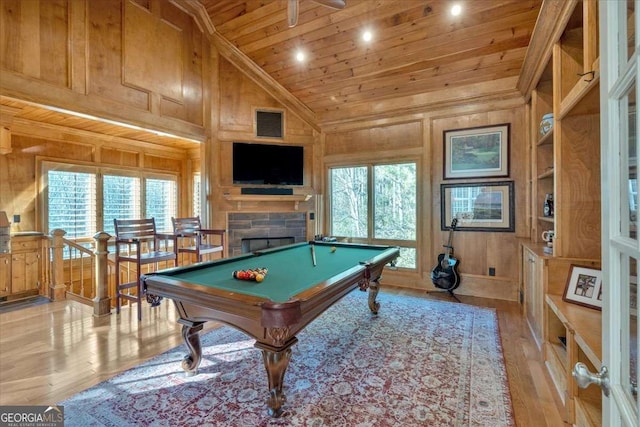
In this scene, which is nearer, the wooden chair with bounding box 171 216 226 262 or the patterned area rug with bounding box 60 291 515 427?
the patterned area rug with bounding box 60 291 515 427

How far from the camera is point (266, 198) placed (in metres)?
5.18

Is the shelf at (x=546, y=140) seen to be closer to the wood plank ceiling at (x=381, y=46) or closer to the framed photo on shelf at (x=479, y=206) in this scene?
the framed photo on shelf at (x=479, y=206)

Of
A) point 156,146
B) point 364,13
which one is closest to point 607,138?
point 364,13

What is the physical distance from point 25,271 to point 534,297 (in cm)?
676

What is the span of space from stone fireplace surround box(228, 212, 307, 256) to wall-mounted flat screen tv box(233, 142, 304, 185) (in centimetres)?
60

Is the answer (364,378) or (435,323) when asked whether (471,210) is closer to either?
(435,323)

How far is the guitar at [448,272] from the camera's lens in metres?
4.30

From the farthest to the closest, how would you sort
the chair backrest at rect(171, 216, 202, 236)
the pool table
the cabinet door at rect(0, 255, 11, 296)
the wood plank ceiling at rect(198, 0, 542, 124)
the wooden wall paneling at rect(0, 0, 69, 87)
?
1. the chair backrest at rect(171, 216, 202, 236)
2. the cabinet door at rect(0, 255, 11, 296)
3. the wood plank ceiling at rect(198, 0, 542, 124)
4. the wooden wall paneling at rect(0, 0, 69, 87)
5. the pool table

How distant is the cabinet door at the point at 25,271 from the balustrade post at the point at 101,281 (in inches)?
80.4

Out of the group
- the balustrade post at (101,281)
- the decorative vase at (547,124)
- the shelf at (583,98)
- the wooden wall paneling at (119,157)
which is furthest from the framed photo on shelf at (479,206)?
the wooden wall paneling at (119,157)

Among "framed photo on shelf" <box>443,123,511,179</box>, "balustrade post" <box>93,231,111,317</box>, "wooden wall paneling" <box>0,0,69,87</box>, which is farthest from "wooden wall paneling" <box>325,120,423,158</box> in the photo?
"wooden wall paneling" <box>0,0,69,87</box>

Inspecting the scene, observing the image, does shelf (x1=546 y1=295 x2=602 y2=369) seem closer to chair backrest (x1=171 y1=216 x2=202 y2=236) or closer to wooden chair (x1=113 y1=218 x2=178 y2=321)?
wooden chair (x1=113 y1=218 x2=178 y2=321)

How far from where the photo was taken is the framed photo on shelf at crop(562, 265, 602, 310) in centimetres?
195

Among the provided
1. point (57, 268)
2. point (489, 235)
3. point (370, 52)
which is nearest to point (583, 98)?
point (489, 235)
